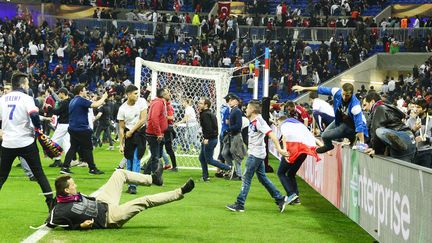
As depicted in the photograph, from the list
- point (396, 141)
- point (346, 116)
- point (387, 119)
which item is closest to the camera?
point (396, 141)

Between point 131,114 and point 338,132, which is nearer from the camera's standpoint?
point 338,132

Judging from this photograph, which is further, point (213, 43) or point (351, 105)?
point (213, 43)

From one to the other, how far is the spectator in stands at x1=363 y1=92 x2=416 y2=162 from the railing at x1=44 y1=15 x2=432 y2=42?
34.8 metres

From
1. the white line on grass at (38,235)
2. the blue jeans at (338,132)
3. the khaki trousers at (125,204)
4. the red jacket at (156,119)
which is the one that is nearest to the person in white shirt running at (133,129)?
the red jacket at (156,119)

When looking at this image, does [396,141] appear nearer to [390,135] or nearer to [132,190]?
[390,135]

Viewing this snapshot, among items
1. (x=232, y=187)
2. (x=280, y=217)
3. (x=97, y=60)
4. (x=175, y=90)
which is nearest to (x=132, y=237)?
(x=280, y=217)

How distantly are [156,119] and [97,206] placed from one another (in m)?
5.38

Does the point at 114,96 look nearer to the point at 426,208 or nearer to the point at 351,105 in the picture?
the point at 351,105

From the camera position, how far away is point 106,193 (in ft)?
36.3

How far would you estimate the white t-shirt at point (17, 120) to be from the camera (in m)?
11.8

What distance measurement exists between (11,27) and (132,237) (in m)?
40.6

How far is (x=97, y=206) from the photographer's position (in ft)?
35.6


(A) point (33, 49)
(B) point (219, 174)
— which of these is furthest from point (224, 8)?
(B) point (219, 174)

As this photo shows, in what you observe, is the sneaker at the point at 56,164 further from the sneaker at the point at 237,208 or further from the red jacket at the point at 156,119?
the sneaker at the point at 237,208
